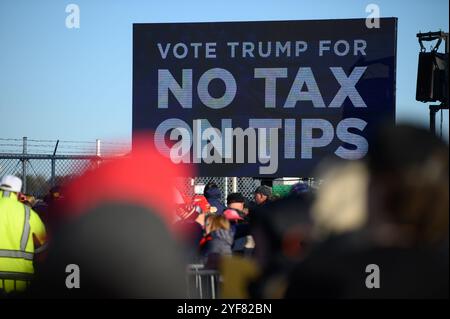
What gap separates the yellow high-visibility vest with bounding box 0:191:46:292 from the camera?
20.0 ft

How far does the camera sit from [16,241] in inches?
243

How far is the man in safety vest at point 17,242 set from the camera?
6.10 m

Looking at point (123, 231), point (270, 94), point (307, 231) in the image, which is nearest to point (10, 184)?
point (307, 231)

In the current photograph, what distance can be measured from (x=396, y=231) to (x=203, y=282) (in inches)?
169

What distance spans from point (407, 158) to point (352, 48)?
419 inches

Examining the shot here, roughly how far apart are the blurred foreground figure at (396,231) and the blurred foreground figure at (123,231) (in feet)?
1.54

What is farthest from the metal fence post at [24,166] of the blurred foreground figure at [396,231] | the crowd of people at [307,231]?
the blurred foreground figure at [396,231]

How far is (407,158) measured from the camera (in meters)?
2.14

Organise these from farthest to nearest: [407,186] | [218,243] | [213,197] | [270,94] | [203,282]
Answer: [270,94] → [213,197] → [218,243] → [203,282] → [407,186]

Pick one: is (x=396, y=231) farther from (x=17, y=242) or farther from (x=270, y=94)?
(x=270, y=94)

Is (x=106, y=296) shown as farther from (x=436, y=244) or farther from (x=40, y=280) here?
(x=436, y=244)

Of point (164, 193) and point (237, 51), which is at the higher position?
point (237, 51)

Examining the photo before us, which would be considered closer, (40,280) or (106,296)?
(106,296)
